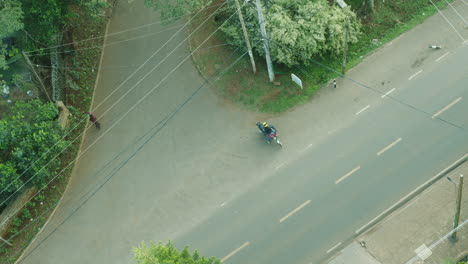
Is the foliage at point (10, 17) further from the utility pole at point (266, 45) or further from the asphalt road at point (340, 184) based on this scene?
the asphalt road at point (340, 184)

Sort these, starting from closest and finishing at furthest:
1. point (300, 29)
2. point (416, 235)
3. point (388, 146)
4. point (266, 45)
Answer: point (416, 235) → point (388, 146) → point (266, 45) → point (300, 29)

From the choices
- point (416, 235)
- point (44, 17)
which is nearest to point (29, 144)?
point (44, 17)

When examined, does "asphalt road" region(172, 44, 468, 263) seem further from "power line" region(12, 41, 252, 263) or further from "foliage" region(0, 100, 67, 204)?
"foliage" region(0, 100, 67, 204)

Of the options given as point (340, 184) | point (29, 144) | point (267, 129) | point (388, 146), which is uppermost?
point (29, 144)

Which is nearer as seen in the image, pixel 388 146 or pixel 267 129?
pixel 388 146

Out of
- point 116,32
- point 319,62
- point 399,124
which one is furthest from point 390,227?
point 116,32

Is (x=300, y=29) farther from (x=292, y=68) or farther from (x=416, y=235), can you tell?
(x=416, y=235)
